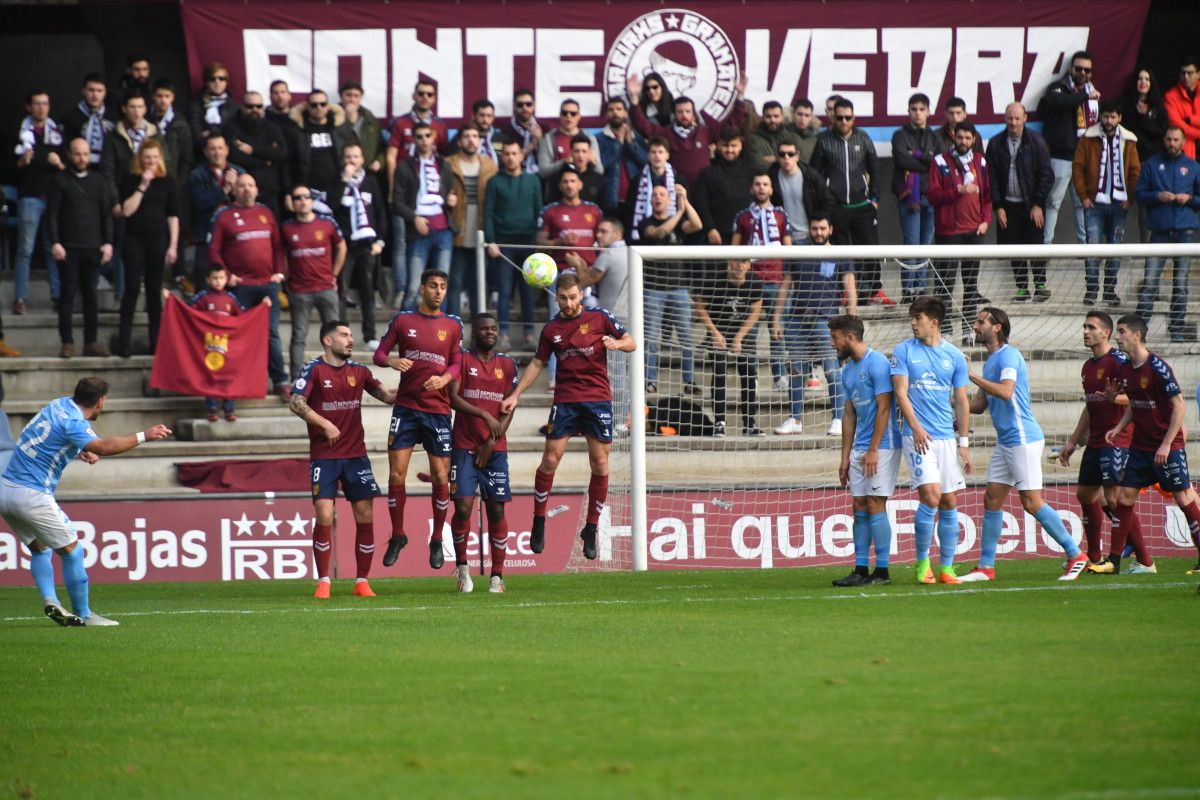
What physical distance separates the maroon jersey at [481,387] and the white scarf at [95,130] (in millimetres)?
7291

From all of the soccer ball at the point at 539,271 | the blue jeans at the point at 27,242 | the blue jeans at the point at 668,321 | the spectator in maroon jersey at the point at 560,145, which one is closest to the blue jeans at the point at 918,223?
the blue jeans at the point at 668,321

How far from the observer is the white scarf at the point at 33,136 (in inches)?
687

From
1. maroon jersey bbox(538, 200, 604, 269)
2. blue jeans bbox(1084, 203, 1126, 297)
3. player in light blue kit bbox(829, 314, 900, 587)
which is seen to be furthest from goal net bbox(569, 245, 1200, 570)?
player in light blue kit bbox(829, 314, 900, 587)

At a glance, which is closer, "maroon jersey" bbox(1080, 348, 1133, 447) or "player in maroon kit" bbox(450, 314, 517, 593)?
"player in maroon kit" bbox(450, 314, 517, 593)

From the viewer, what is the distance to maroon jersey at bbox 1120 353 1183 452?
479 inches

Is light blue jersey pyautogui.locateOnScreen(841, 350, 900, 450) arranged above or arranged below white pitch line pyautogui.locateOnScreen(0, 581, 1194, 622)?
above

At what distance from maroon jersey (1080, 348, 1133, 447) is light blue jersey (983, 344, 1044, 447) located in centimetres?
79

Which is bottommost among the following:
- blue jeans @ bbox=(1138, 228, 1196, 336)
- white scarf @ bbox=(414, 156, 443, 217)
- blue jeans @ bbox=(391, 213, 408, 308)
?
blue jeans @ bbox=(1138, 228, 1196, 336)

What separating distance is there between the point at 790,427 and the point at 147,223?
741cm

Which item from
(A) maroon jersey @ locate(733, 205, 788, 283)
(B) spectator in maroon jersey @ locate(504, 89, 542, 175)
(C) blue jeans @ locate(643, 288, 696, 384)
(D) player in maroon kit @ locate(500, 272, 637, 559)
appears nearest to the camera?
(D) player in maroon kit @ locate(500, 272, 637, 559)

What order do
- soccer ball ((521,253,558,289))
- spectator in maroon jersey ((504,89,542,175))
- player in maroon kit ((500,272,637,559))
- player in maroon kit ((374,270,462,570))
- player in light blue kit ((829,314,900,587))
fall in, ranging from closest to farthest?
player in light blue kit ((829,314,900,587)), player in maroon kit ((374,270,462,570)), player in maroon kit ((500,272,637,559)), soccer ball ((521,253,558,289)), spectator in maroon jersey ((504,89,542,175))

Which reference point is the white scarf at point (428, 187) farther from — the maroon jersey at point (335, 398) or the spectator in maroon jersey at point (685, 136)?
the maroon jersey at point (335, 398)

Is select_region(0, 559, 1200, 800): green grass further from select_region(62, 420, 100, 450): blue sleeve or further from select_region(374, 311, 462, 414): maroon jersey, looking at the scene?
select_region(374, 311, 462, 414): maroon jersey

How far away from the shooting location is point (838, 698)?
6.90m
